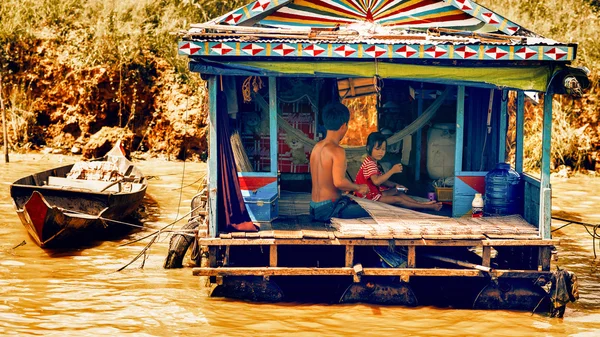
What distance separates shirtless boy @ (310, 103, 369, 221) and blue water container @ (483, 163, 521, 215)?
69.2 inches

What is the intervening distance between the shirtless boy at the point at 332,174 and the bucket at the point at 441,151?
2360mm

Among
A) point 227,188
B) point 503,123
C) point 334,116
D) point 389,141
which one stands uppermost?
point 334,116

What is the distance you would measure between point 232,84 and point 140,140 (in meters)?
13.1

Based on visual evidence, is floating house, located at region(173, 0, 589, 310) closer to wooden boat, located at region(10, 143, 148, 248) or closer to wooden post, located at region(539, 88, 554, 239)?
wooden post, located at region(539, 88, 554, 239)

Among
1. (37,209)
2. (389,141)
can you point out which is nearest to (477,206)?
(389,141)

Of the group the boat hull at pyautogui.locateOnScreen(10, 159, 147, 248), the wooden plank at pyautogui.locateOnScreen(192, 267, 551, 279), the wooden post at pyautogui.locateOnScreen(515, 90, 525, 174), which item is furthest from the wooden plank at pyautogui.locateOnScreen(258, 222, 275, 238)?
the wooden post at pyautogui.locateOnScreen(515, 90, 525, 174)

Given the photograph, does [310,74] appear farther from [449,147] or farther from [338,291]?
[449,147]

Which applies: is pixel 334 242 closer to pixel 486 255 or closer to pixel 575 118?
pixel 486 255

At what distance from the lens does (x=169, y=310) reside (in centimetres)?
980

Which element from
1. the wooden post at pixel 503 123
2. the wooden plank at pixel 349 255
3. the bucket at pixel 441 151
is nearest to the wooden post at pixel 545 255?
the wooden post at pixel 503 123

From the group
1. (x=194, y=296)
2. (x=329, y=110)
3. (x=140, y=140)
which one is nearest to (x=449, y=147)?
(x=329, y=110)

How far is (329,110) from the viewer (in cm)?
1047

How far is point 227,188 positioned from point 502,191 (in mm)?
3827

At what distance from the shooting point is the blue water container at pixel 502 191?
10.8m
